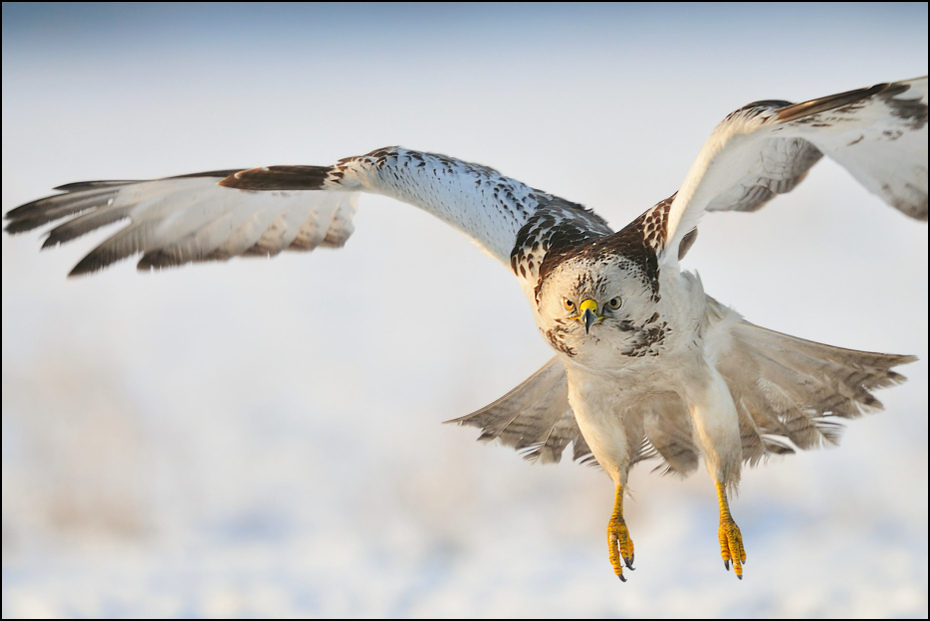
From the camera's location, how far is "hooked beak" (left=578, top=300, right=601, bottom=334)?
18.6ft

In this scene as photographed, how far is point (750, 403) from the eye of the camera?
722cm

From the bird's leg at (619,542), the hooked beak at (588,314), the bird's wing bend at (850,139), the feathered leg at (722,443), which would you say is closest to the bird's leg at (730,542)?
the feathered leg at (722,443)

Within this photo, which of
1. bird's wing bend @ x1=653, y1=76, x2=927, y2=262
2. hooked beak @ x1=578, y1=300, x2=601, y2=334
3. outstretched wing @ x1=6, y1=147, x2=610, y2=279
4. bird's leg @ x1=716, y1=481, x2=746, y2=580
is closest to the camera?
bird's wing bend @ x1=653, y1=76, x2=927, y2=262

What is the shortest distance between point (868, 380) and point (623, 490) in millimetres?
1830

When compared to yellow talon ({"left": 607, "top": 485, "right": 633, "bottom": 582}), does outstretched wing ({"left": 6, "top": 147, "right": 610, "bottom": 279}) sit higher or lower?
higher

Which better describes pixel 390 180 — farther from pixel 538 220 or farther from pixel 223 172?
pixel 223 172

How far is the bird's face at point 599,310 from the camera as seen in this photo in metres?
5.75

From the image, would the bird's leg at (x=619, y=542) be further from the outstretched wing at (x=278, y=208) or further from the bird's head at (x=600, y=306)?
the outstretched wing at (x=278, y=208)

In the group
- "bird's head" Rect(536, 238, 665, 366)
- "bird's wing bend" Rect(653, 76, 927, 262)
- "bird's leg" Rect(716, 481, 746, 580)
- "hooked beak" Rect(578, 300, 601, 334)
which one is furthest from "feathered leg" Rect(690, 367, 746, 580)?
"bird's wing bend" Rect(653, 76, 927, 262)

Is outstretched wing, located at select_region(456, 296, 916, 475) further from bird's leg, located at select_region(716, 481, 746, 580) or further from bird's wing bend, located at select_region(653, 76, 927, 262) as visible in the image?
bird's wing bend, located at select_region(653, 76, 927, 262)

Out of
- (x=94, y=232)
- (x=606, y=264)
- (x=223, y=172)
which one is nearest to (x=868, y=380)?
(x=606, y=264)

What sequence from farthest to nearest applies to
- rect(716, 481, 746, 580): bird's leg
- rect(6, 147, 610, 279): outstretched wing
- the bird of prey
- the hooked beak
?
rect(6, 147, 610, 279): outstretched wing
rect(716, 481, 746, 580): bird's leg
the hooked beak
the bird of prey

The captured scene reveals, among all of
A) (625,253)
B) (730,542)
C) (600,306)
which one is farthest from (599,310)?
(730,542)

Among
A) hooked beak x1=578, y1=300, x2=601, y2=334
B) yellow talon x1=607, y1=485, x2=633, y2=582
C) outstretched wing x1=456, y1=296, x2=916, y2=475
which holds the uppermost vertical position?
hooked beak x1=578, y1=300, x2=601, y2=334
